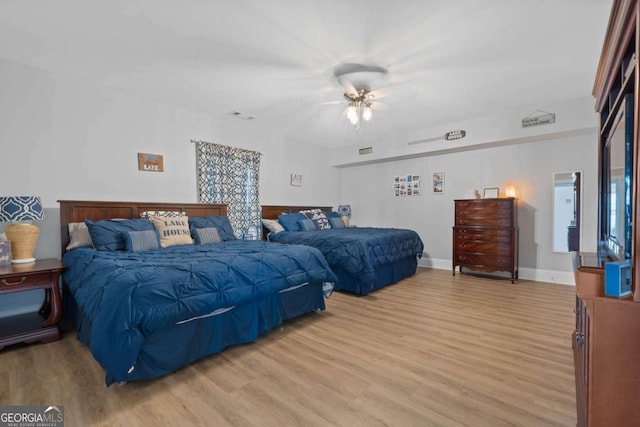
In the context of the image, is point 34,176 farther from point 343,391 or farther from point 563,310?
point 563,310

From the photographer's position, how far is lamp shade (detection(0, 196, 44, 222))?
2.42 meters

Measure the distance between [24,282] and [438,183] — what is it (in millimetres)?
5395

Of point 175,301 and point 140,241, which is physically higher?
point 140,241

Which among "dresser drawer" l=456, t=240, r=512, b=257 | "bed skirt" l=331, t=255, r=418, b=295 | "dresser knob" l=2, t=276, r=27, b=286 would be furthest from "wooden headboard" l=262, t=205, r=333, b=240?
"dresser knob" l=2, t=276, r=27, b=286

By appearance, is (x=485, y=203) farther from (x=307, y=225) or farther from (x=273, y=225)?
(x=273, y=225)

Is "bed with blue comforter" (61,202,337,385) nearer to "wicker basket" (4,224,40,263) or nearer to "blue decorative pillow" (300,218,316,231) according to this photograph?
"wicker basket" (4,224,40,263)

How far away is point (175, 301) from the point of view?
1.82 m

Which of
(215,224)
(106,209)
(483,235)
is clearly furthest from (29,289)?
(483,235)

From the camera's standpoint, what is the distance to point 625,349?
39.4 inches

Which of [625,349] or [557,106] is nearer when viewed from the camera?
[625,349]

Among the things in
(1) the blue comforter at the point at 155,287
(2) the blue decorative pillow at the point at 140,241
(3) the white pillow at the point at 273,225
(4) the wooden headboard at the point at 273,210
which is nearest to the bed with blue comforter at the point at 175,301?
(1) the blue comforter at the point at 155,287

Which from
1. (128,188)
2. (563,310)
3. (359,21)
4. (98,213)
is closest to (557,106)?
(563,310)

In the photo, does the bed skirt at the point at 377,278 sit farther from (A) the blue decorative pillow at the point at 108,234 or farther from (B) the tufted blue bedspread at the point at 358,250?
(A) the blue decorative pillow at the point at 108,234

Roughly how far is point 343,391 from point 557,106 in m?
4.35
